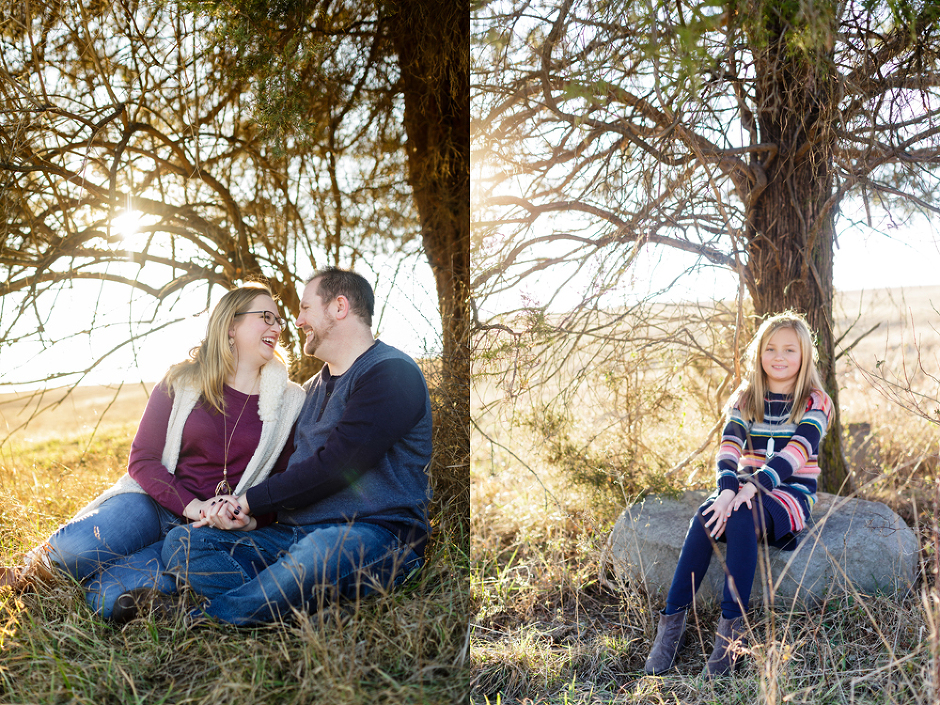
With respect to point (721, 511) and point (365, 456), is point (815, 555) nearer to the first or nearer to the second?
point (721, 511)

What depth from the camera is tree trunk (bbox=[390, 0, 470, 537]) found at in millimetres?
2779

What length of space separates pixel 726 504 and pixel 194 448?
1.99 m

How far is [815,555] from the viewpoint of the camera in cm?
245

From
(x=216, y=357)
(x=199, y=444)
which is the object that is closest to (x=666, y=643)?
(x=199, y=444)

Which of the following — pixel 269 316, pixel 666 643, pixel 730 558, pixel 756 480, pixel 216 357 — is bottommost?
pixel 666 643

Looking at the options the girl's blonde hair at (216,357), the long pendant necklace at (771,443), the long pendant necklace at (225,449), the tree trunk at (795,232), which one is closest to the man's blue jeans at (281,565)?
the long pendant necklace at (225,449)

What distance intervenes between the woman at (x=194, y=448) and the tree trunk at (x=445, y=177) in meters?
0.70

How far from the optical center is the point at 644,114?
9.92ft

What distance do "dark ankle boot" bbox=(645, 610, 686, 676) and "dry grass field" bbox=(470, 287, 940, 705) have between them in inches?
2.1

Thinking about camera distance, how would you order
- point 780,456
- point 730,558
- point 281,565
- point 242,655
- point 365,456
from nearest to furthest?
point 242,655, point 281,565, point 365,456, point 730,558, point 780,456

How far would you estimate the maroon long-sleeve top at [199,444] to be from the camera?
232 centimetres

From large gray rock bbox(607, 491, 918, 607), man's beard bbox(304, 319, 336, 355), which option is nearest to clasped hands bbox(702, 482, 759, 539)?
large gray rock bbox(607, 491, 918, 607)

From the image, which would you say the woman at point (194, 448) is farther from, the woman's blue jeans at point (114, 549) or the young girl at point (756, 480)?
the young girl at point (756, 480)

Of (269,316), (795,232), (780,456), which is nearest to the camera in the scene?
Answer: (780,456)
